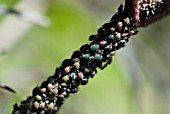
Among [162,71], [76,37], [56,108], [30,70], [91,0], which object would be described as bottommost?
[56,108]

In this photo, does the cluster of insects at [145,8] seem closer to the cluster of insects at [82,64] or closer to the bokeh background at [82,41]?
the cluster of insects at [82,64]

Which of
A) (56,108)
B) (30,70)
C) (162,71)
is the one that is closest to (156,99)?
(162,71)

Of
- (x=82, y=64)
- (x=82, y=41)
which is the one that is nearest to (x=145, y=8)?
(x=82, y=64)

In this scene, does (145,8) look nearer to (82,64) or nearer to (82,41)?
(82,64)

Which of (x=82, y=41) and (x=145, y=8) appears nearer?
(x=145, y=8)

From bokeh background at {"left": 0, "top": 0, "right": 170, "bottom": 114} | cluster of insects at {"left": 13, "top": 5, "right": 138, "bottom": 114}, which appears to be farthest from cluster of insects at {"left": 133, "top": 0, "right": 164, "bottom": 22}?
bokeh background at {"left": 0, "top": 0, "right": 170, "bottom": 114}

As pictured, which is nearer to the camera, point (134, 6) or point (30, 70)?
point (134, 6)

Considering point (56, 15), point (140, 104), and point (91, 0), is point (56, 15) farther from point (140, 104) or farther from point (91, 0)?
point (140, 104)

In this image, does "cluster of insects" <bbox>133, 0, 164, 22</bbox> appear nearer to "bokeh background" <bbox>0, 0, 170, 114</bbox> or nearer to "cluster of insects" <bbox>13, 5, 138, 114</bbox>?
"cluster of insects" <bbox>13, 5, 138, 114</bbox>

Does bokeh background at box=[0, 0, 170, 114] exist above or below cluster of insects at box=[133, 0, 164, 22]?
above

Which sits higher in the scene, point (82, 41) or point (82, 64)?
point (82, 41)

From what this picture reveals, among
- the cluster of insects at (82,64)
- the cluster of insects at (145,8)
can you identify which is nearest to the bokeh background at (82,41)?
the cluster of insects at (82,64)
